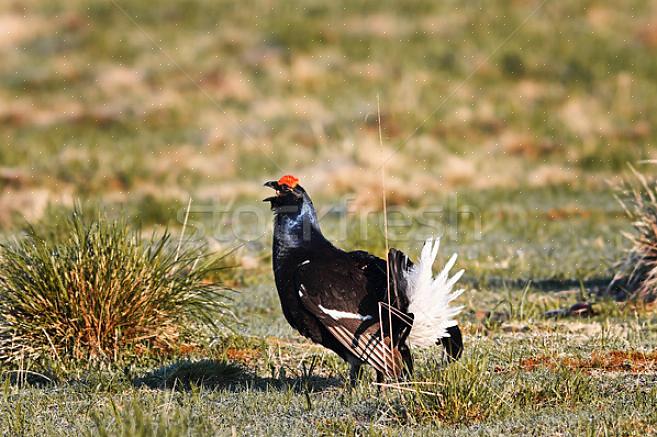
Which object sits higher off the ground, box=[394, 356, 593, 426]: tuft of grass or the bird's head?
the bird's head

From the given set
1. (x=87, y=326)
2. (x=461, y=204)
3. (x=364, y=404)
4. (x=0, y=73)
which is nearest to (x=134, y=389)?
(x=87, y=326)

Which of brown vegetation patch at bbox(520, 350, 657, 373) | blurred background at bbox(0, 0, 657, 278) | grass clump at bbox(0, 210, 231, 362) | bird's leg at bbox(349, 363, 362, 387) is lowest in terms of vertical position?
bird's leg at bbox(349, 363, 362, 387)

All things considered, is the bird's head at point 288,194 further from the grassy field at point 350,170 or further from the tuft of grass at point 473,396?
the tuft of grass at point 473,396

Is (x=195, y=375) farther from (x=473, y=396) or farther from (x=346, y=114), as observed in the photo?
(x=346, y=114)

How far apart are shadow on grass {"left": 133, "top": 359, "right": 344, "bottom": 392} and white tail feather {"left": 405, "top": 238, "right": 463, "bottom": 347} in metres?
0.76

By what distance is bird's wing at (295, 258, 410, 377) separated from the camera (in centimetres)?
588

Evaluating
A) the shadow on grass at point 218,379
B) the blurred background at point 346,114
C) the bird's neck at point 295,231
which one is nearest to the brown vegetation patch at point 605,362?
the shadow on grass at point 218,379

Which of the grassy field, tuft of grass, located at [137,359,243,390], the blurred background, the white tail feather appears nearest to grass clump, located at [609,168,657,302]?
the grassy field

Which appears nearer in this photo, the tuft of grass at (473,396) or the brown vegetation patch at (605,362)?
the tuft of grass at (473,396)

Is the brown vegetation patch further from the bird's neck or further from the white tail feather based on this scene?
the bird's neck

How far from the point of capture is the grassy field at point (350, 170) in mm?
5715

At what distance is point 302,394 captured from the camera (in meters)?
A: 6.01

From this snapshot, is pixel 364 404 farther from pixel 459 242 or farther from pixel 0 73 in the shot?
pixel 0 73

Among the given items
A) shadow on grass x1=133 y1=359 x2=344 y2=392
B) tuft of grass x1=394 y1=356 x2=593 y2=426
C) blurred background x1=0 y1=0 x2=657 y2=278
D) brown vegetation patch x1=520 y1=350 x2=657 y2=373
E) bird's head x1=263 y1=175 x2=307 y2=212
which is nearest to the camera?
tuft of grass x1=394 y1=356 x2=593 y2=426
